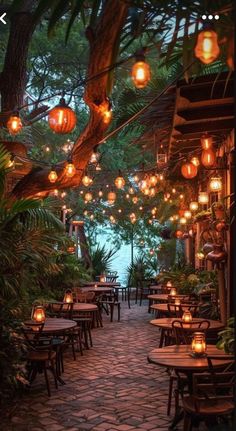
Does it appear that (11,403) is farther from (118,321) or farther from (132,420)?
(118,321)

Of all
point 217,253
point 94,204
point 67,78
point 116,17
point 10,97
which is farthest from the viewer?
point 94,204

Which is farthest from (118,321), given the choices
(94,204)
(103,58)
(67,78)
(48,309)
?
(103,58)

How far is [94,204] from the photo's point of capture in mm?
18422

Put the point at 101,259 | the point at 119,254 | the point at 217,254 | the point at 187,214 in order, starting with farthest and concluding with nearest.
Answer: the point at 119,254
the point at 101,259
the point at 187,214
the point at 217,254

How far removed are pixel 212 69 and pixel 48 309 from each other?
515cm

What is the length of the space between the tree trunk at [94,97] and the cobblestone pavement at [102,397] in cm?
286

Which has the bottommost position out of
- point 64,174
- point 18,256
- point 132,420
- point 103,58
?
point 132,420

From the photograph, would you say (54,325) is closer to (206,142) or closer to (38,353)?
(38,353)

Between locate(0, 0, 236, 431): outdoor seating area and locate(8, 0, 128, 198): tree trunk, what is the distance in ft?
0.06

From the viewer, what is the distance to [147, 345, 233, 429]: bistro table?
5.10 meters

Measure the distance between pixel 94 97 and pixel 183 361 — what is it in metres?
3.06

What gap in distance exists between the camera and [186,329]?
7.09m

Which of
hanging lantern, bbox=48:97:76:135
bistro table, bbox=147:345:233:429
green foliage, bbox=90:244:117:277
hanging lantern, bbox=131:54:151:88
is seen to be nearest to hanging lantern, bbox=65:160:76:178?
hanging lantern, bbox=48:97:76:135

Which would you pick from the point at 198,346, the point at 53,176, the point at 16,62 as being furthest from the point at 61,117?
the point at 16,62
